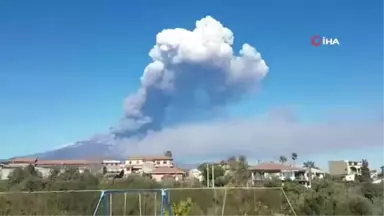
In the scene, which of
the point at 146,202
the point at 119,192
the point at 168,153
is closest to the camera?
the point at 119,192

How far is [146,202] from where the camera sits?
714cm

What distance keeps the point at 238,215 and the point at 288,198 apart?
103cm

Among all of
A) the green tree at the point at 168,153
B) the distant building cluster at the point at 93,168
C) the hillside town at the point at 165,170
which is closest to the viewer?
the distant building cluster at the point at 93,168

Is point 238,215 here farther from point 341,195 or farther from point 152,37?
point 152,37

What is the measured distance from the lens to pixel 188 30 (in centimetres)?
1438

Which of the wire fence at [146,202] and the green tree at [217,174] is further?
the green tree at [217,174]

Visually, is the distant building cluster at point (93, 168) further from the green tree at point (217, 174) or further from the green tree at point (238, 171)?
the green tree at point (238, 171)

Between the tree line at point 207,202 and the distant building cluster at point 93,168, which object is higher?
the distant building cluster at point 93,168

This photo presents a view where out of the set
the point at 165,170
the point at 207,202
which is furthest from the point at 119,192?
the point at 165,170

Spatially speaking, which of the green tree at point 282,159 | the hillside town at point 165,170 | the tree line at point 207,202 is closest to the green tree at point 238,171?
the hillside town at point 165,170

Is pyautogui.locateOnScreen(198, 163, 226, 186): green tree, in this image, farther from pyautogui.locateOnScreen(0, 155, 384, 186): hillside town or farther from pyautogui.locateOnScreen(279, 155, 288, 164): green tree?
pyautogui.locateOnScreen(279, 155, 288, 164): green tree

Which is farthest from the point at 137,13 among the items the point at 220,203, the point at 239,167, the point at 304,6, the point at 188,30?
the point at 239,167

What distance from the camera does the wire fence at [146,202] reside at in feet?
22.2

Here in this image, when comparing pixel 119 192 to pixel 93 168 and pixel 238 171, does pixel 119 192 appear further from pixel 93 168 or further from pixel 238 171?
pixel 238 171
